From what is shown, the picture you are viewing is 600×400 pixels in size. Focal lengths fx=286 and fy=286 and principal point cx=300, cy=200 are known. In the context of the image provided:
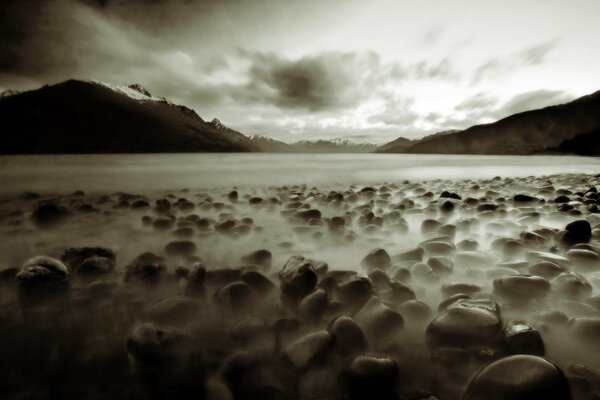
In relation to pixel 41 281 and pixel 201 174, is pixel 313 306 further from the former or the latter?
pixel 201 174

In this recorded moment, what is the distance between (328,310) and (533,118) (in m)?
163

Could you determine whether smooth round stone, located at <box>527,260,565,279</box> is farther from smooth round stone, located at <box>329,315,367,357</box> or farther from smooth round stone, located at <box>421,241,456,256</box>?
smooth round stone, located at <box>329,315,367,357</box>

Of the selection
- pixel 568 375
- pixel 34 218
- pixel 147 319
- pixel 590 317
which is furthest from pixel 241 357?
pixel 34 218

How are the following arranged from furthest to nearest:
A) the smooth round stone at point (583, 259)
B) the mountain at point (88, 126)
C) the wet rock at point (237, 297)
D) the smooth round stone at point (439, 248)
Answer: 1. the mountain at point (88, 126)
2. the smooth round stone at point (439, 248)
3. the smooth round stone at point (583, 259)
4. the wet rock at point (237, 297)

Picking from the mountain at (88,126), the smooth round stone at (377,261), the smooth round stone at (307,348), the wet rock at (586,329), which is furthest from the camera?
the mountain at (88,126)

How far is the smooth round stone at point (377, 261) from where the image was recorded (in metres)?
2.04

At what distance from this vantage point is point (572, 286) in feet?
5.27

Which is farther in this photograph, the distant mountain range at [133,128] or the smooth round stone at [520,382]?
the distant mountain range at [133,128]

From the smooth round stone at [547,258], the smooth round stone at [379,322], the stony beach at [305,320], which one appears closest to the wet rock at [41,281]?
the stony beach at [305,320]

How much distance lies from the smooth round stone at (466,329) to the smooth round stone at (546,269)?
0.80 meters

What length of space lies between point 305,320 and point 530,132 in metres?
158

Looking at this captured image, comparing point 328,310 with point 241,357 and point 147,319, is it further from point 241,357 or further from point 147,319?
point 147,319

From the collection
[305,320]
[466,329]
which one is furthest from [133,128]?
[466,329]

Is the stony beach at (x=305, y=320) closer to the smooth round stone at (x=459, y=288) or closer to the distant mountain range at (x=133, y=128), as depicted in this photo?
the smooth round stone at (x=459, y=288)
